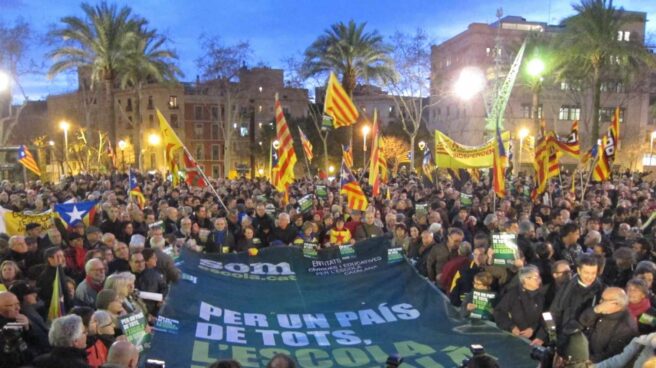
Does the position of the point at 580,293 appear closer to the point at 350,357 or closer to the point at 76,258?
the point at 350,357

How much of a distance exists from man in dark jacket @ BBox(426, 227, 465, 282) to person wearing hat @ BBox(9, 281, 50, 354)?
534 cm

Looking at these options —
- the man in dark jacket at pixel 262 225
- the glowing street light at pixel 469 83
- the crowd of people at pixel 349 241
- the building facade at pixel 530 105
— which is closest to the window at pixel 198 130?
the building facade at pixel 530 105

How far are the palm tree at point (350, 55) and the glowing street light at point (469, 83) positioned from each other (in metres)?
4.73

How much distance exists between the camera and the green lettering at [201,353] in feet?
19.5

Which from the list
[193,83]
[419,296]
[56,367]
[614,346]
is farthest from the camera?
[193,83]

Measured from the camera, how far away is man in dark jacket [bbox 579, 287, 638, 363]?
16.2 ft

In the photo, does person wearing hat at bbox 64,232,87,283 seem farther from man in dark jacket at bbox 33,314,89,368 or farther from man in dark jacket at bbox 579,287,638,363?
man in dark jacket at bbox 579,287,638,363

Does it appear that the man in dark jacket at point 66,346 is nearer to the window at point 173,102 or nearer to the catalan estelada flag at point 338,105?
the catalan estelada flag at point 338,105

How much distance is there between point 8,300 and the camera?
17.0ft

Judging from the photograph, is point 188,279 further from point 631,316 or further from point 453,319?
point 631,316

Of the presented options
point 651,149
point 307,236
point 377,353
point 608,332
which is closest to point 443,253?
point 377,353

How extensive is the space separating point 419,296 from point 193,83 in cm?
6167

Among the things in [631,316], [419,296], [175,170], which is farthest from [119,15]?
[631,316]

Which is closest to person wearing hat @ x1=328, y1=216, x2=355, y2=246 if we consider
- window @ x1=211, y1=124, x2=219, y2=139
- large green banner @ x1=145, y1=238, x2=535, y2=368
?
large green banner @ x1=145, y1=238, x2=535, y2=368
